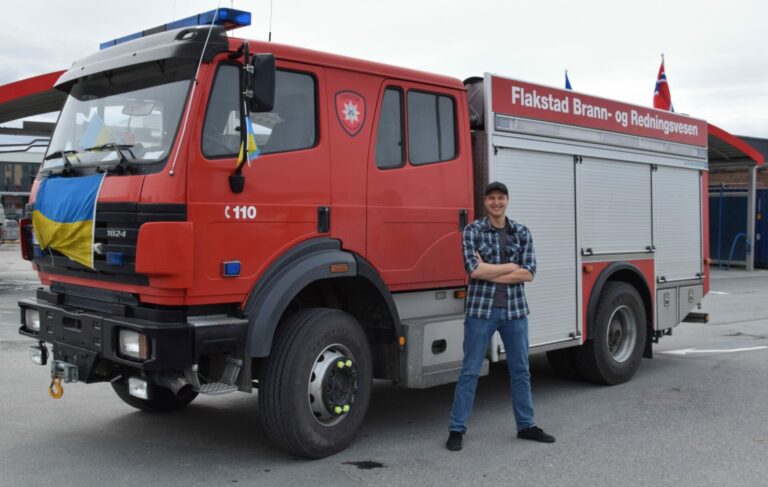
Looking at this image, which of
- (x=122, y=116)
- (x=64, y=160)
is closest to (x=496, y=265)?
(x=122, y=116)

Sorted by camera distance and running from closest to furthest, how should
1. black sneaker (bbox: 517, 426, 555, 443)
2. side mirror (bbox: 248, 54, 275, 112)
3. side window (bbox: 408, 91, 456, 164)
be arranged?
side mirror (bbox: 248, 54, 275, 112) < black sneaker (bbox: 517, 426, 555, 443) < side window (bbox: 408, 91, 456, 164)

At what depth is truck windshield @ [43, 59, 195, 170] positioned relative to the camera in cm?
479

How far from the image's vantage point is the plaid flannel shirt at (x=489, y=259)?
548 centimetres

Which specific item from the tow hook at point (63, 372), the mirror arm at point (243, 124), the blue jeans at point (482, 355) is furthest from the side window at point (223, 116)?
the blue jeans at point (482, 355)

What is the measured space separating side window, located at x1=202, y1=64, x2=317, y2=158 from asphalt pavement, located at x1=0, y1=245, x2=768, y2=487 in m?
2.07

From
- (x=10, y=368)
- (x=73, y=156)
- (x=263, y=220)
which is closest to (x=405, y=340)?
(x=263, y=220)

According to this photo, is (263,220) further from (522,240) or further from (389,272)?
(522,240)

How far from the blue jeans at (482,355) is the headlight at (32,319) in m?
3.01

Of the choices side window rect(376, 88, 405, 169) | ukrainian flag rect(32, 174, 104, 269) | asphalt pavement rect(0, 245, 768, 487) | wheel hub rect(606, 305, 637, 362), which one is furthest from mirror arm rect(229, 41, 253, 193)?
wheel hub rect(606, 305, 637, 362)

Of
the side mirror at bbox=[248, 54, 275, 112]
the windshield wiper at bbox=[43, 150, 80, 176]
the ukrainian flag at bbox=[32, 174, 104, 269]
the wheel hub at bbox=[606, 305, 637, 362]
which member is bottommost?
the wheel hub at bbox=[606, 305, 637, 362]

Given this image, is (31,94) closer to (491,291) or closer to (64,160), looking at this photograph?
(64,160)

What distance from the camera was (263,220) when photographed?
4.95 metres

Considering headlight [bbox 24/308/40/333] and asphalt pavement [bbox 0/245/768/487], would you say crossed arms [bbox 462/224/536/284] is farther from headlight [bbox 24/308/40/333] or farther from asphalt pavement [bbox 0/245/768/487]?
headlight [bbox 24/308/40/333]

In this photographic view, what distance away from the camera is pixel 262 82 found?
A: 15.3 feet
